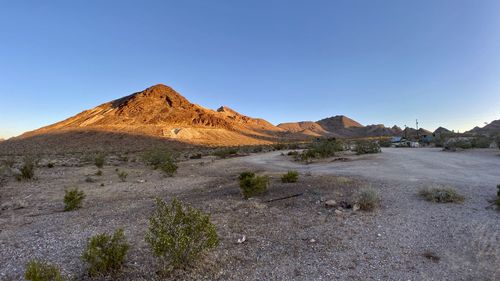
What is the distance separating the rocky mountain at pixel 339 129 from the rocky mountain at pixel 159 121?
4456 cm

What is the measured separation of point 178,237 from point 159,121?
8836cm

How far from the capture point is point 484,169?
14.8 metres

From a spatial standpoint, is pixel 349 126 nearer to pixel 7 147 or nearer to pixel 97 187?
pixel 7 147

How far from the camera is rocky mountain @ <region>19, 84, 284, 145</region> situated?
7975cm

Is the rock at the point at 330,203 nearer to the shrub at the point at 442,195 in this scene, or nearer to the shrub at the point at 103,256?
the shrub at the point at 442,195

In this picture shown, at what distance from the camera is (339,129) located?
153m

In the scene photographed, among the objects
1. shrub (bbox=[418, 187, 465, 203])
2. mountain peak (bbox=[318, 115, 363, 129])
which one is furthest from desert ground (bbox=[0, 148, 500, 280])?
mountain peak (bbox=[318, 115, 363, 129])

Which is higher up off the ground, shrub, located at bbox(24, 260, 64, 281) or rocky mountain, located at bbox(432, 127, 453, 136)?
rocky mountain, located at bbox(432, 127, 453, 136)

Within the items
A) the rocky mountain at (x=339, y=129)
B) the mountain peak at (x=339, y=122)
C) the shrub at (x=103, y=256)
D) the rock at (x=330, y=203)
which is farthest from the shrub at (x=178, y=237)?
the mountain peak at (x=339, y=122)

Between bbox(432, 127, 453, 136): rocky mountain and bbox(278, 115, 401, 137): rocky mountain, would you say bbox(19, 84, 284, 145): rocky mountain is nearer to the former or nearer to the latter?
bbox(278, 115, 401, 137): rocky mountain

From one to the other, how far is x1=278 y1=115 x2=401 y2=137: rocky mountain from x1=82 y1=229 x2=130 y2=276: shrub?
408 ft

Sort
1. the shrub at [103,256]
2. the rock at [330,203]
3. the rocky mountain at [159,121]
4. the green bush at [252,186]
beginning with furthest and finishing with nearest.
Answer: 1. the rocky mountain at [159,121]
2. the green bush at [252,186]
3. the rock at [330,203]
4. the shrub at [103,256]

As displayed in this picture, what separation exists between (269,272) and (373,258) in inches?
74.8

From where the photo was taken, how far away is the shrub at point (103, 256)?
15.4 ft
